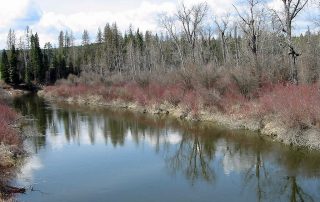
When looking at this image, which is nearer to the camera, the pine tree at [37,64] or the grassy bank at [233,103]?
the grassy bank at [233,103]

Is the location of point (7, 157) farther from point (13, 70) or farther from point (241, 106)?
point (13, 70)

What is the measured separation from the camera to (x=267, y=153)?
22719mm

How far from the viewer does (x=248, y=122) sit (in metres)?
28.8

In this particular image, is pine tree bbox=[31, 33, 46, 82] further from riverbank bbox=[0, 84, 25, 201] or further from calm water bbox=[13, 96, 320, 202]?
riverbank bbox=[0, 84, 25, 201]

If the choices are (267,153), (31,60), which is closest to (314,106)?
(267,153)

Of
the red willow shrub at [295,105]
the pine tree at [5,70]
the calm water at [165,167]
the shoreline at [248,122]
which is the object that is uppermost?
the pine tree at [5,70]

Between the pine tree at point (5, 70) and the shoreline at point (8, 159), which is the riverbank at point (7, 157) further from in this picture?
the pine tree at point (5, 70)

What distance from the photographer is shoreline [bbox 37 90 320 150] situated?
2283 centimetres

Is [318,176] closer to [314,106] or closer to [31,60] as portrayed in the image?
[314,106]

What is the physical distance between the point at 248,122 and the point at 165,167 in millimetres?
9419

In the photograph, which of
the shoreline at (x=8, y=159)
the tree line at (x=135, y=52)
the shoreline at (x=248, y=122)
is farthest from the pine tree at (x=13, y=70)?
the shoreline at (x=8, y=159)

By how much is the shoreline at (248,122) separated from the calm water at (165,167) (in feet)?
2.29

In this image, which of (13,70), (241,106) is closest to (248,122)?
(241,106)

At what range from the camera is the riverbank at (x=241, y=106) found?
2322 centimetres
